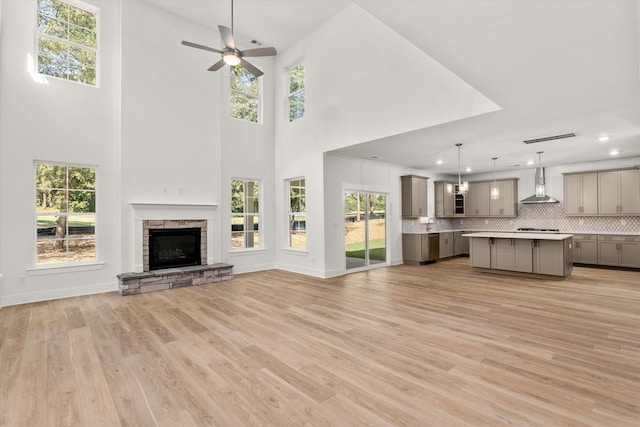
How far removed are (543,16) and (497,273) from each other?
6022 mm

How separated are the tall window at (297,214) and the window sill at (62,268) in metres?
3.96

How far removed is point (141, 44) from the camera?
6.01 m

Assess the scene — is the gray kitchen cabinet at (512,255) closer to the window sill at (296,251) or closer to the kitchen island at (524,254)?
the kitchen island at (524,254)

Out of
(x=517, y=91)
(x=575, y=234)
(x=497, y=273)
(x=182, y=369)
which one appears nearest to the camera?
(x=182, y=369)

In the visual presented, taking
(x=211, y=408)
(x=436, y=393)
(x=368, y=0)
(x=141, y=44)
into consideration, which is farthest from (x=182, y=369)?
(x=141, y=44)

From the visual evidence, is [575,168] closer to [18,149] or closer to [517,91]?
[517,91]

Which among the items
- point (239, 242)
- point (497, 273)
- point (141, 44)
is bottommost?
point (497, 273)

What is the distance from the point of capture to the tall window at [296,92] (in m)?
7.55

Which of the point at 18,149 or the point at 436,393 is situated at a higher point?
the point at 18,149

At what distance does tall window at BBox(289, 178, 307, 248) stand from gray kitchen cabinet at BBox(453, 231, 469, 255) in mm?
5205

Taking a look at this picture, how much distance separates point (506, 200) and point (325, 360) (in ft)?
29.5

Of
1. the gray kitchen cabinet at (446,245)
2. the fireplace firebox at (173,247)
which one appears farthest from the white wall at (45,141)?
the gray kitchen cabinet at (446,245)

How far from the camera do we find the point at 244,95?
7695 mm

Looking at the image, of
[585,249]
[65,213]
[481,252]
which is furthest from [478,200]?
[65,213]
